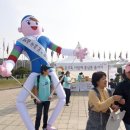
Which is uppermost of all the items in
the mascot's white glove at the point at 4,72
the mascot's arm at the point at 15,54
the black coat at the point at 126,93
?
the mascot's arm at the point at 15,54

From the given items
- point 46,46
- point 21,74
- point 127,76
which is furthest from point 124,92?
point 21,74

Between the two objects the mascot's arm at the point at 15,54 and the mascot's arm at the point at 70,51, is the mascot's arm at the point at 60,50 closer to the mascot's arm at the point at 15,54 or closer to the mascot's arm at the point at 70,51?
the mascot's arm at the point at 70,51

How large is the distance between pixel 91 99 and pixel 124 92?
45 centimetres

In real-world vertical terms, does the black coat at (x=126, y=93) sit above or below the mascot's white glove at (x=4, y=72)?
below

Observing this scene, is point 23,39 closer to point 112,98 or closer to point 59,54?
point 59,54

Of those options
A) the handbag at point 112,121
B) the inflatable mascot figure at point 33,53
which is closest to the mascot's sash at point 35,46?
the inflatable mascot figure at point 33,53

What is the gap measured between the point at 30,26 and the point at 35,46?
0.47 meters

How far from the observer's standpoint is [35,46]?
5.88m

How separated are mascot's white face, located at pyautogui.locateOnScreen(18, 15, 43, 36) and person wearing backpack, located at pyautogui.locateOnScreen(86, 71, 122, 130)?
7.85 feet

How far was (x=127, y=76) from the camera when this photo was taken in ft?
13.5

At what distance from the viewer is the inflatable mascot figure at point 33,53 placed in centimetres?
569

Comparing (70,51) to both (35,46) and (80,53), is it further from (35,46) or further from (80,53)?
(35,46)

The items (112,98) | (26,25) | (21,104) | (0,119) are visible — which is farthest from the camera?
(0,119)

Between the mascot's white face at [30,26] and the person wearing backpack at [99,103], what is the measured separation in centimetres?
239
